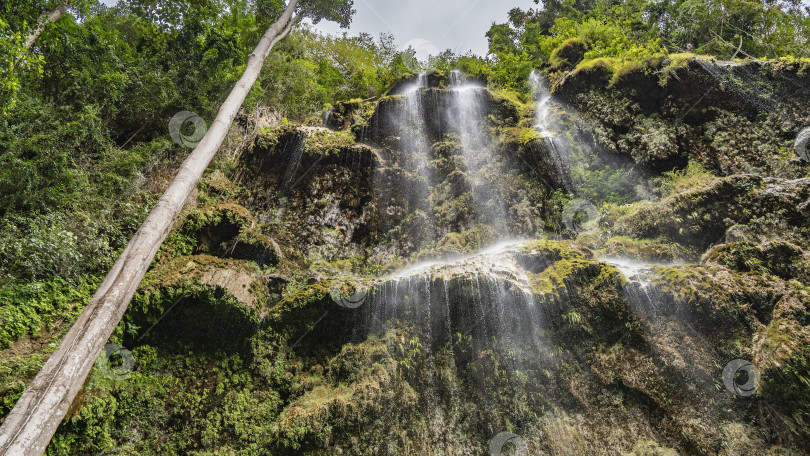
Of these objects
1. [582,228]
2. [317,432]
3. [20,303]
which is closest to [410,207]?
[582,228]

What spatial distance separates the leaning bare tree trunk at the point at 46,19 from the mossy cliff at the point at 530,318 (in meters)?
4.73

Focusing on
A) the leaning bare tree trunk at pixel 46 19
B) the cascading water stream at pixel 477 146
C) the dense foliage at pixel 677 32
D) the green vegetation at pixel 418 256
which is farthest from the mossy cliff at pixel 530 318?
the leaning bare tree trunk at pixel 46 19

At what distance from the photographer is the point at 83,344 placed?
4.02 m

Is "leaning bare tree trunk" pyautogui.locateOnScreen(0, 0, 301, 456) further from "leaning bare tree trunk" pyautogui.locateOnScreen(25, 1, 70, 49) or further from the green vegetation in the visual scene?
"leaning bare tree trunk" pyautogui.locateOnScreen(25, 1, 70, 49)

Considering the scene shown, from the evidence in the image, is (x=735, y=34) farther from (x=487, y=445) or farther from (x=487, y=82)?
(x=487, y=445)

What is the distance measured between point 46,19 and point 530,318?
11906 mm

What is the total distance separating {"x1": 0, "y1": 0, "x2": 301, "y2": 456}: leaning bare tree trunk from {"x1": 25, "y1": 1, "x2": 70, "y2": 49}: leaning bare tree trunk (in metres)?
4.91

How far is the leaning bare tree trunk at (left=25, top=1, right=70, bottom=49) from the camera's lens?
7297 mm

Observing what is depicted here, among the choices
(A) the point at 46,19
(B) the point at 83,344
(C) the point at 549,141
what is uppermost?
Result: (C) the point at 549,141

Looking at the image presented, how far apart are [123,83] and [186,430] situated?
957cm

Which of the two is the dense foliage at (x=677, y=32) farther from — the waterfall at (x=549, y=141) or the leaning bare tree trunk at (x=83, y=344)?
the leaning bare tree trunk at (x=83, y=344)

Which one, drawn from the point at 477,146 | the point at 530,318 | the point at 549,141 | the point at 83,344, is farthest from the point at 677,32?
the point at 83,344

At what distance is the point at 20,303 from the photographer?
17.9 feet

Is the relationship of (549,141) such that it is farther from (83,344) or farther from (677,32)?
(83,344)
